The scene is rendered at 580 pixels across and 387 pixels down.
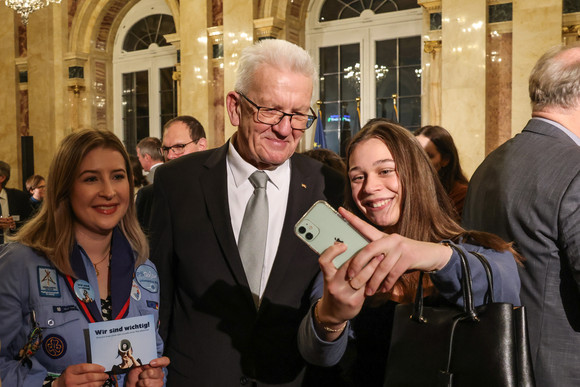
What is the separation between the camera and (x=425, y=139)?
4.41 m

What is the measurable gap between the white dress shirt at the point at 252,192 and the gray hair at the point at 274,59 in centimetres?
28

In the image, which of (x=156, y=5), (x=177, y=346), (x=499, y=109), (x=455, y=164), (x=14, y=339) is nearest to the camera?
(x=14, y=339)

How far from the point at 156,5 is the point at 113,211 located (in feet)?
34.3

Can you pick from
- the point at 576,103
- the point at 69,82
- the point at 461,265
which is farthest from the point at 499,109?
A: the point at 69,82

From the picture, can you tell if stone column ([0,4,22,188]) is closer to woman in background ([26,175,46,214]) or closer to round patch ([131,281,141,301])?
woman in background ([26,175,46,214])

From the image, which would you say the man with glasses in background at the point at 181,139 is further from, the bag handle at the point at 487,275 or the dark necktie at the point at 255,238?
the bag handle at the point at 487,275

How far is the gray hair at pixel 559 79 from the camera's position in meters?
2.18

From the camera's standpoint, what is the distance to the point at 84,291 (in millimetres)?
2062

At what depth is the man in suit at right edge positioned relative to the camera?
2002 mm

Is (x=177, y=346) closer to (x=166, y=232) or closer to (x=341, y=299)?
(x=166, y=232)

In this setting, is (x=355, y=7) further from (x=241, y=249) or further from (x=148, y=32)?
(x=241, y=249)

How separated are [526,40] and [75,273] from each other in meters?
6.88

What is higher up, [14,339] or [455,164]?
[455,164]

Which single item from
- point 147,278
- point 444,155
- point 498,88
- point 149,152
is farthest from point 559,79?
point 498,88
